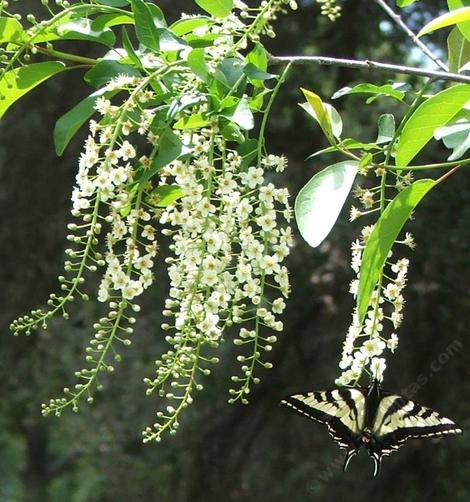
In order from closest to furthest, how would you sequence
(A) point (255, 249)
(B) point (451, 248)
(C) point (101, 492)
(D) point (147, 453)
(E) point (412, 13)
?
(A) point (255, 249), (B) point (451, 248), (E) point (412, 13), (D) point (147, 453), (C) point (101, 492)

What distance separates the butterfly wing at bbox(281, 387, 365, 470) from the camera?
158cm

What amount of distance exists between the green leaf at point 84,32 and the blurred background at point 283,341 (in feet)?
10.5

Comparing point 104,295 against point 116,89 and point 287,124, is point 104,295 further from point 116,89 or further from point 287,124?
point 287,124

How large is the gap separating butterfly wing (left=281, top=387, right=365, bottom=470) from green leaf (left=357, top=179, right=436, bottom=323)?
0.48m

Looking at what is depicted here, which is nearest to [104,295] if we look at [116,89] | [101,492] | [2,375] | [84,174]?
[84,174]

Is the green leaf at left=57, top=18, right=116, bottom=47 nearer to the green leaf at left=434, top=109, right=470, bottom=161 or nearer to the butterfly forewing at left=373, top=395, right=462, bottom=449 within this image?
the green leaf at left=434, top=109, right=470, bottom=161

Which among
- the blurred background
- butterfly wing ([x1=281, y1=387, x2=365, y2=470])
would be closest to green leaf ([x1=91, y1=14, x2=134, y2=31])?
butterfly wing ([x1=281, y1=387, x2=365, y2=470])

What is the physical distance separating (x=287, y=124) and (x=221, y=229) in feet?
13.6

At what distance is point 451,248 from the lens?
14.7ft

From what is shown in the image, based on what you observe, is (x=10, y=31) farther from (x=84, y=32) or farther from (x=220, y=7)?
(x=220, y=7)

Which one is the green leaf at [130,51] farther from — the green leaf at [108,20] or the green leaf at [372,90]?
the green leaf at [372,90]

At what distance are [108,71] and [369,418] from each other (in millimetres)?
729

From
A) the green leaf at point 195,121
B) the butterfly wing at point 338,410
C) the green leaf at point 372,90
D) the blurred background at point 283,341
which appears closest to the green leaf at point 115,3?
the green leaf at point 195,121

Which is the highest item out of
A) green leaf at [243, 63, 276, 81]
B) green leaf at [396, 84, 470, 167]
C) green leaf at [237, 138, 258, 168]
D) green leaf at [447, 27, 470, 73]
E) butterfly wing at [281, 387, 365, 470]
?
green leaf at [447, 27, 470, 73]
